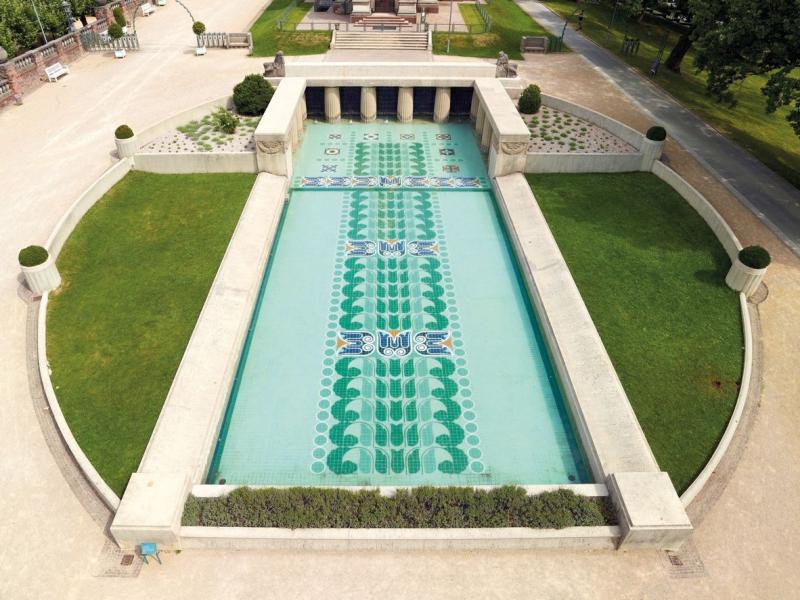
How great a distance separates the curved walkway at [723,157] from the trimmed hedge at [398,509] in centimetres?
1652

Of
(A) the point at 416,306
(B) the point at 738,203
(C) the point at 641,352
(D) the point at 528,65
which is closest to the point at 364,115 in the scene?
(D) the point at 528,65

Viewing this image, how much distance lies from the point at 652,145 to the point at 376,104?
54.1 feet

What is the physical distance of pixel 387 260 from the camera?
21922 mm

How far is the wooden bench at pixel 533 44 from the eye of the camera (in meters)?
42.7

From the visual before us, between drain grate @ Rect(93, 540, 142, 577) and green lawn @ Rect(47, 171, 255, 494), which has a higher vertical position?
green lawn @ Rect(47, 171, 255, 494)

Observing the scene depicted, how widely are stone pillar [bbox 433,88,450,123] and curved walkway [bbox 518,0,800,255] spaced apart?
39.6 feet

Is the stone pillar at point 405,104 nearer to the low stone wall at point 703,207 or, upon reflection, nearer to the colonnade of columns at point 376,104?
the colonnade of columns at point 376,104

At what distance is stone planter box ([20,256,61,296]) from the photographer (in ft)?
60.8

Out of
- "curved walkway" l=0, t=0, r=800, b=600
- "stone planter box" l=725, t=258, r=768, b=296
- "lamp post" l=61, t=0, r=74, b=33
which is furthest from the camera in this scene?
"lamp post" l=61, t=0, r=74, b=33

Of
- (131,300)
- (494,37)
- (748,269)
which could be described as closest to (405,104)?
(494,37)

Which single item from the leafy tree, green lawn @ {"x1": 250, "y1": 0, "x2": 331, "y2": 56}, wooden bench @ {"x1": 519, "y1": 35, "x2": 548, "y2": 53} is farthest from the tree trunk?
green lawn @ {"x1": 250, "y1": 0, "x2": 331, "y2": 56}

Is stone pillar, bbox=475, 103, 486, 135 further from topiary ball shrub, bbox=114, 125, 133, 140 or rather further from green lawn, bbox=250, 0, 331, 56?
topiary ball shrub, bbox=114, 125, 133, 140

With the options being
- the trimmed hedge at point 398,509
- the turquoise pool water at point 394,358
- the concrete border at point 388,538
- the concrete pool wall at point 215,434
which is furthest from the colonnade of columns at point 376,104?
the concrete border at point 388,538

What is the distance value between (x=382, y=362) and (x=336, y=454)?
3.65m
